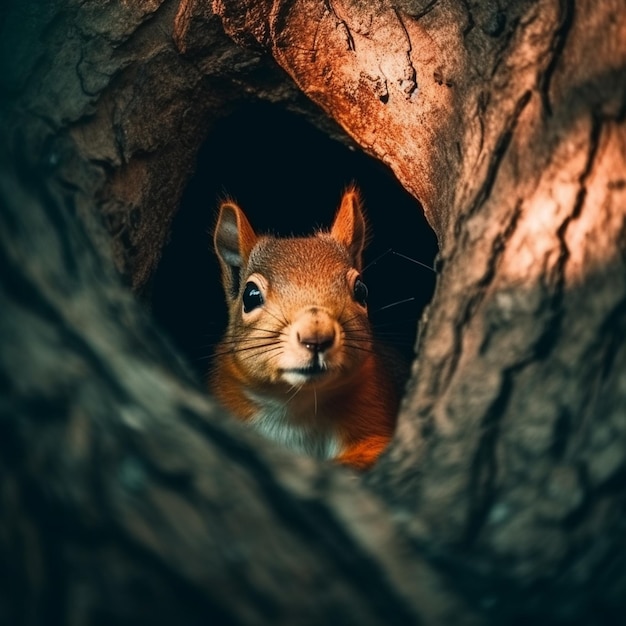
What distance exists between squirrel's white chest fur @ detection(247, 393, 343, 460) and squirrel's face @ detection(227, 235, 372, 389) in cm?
17

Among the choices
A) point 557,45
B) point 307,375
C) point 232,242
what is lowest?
point 307,375

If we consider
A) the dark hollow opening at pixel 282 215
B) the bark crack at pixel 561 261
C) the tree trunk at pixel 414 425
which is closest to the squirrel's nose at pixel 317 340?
the tree trunk at pixel 414 425

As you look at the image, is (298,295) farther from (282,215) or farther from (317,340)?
(282,215)

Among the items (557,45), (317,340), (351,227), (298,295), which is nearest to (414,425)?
(557,45)

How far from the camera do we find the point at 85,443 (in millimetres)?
1751

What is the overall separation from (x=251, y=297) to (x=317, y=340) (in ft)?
2.37

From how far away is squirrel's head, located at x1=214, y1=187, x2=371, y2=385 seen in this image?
3.70 metres

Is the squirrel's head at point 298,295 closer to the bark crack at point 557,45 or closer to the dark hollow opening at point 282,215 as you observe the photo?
the dark hollow opening at point 282,215

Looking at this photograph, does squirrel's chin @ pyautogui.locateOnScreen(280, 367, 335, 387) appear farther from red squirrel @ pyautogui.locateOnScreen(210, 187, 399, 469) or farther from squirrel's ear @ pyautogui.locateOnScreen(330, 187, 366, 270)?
squirrel's ear @ pyautogui.locateOnScreen(330, 187, 366, 270)

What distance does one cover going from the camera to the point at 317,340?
3.61m

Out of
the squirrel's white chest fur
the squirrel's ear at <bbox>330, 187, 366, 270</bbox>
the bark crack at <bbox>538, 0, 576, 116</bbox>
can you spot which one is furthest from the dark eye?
the bark crack at <bbox>538, 0, 576, 116</bbox>

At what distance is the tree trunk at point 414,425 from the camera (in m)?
1.74

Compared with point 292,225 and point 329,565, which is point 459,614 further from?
point 292,225

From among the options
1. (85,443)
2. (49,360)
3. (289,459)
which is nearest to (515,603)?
(289,459)
